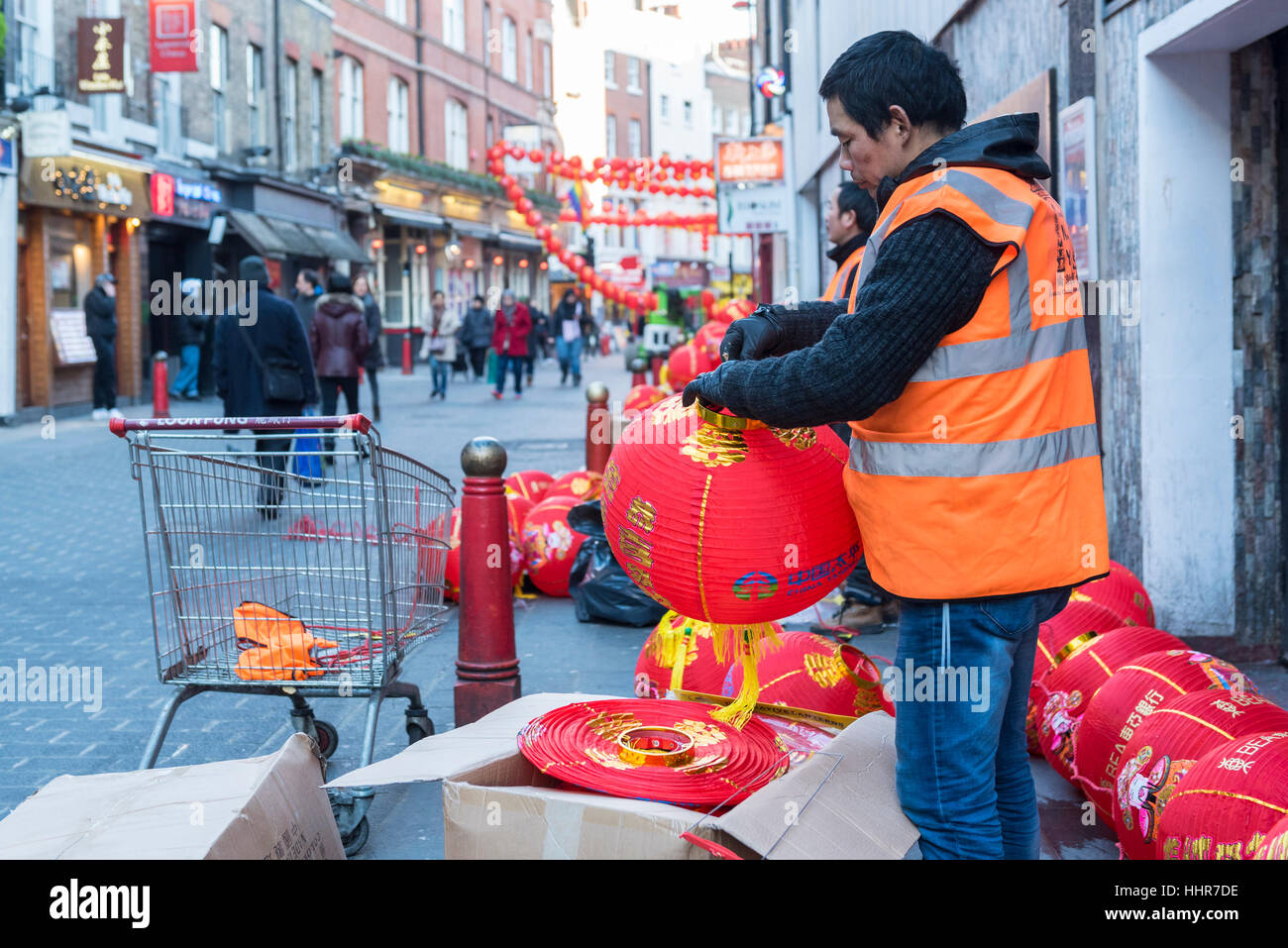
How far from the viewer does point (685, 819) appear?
2529 millimetres

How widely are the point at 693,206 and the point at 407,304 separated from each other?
34.0 meters

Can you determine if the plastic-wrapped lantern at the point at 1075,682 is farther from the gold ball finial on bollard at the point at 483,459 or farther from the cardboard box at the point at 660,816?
the gold ball finial on bollard at the point at 483,459

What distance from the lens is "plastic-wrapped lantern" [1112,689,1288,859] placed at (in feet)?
10.7

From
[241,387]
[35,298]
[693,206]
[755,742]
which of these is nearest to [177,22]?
[35,298]

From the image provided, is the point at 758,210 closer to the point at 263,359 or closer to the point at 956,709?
the point at 263,359

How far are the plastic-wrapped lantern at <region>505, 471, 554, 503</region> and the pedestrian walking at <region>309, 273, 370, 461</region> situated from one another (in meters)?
6.69

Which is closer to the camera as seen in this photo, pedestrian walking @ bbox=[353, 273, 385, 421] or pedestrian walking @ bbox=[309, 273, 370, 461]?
pedestrian walking @ bbox=[309, 273, 370, 461]

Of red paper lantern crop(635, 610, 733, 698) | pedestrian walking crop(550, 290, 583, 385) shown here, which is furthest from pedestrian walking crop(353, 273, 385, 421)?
red paper lantern crop(635, 610, 733, 698)

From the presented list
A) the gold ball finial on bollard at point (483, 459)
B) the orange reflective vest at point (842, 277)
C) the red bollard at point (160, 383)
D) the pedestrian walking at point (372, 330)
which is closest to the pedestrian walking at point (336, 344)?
the pedestrian walking at point (372, 330)

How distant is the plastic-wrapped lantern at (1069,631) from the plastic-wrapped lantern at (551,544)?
3.09 m

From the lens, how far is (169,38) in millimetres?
21469

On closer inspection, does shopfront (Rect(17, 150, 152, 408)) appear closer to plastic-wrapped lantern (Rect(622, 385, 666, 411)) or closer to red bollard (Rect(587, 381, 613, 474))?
plastic-wrapped lantern (Rect(622, 385, 666, 411))

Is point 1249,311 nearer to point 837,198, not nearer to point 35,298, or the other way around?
point 837,198

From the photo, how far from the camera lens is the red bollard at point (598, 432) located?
8.39 m
